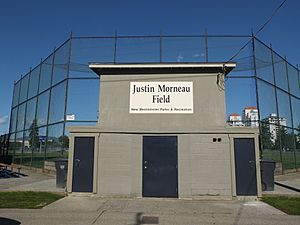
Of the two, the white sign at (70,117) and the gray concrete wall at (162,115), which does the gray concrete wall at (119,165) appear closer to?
the gray concrete wall at (162,115)

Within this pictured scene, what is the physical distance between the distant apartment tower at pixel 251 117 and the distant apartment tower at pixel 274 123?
645 mm

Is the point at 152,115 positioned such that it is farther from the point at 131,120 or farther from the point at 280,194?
the point at 280,194

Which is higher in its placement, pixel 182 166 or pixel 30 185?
pixel 182 166

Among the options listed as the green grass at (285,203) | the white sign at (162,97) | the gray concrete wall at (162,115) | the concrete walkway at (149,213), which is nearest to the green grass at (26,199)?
the concrete walkway at (149,213)

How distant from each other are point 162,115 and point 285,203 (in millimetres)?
5146

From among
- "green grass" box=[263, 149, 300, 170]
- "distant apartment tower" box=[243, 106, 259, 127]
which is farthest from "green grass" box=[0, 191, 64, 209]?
"green grass" box=[263, 149, 300, 170]

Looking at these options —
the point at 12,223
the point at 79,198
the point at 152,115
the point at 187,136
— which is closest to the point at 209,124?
the point at 187,136

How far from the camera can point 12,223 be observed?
6156mm

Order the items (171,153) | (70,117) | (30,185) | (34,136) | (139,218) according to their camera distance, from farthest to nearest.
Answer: (34,136) → (70,117) → (30,185) → (171,153) → (139,218)

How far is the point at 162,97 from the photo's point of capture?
1105cm

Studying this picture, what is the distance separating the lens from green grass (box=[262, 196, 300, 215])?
771cm

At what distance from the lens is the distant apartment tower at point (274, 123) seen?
52.0 feet

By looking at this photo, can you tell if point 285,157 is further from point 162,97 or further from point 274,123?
point 162,97

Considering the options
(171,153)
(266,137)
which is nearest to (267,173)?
(171,153)
